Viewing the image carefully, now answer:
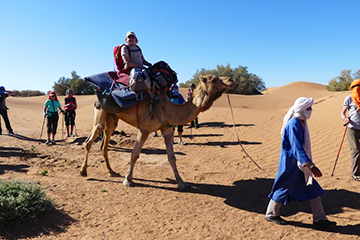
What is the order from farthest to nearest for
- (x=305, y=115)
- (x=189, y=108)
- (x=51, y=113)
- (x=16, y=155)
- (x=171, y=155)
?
(x=51, y=113), (x=16, y=155), (x=171, y=155), (x=189, y=108), (x=305, y=115)

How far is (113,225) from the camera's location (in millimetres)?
3992

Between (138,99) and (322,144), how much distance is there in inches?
276

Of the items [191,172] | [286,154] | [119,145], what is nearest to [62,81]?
[119,145]

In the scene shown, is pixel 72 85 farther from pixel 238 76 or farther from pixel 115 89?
pixel 115 89

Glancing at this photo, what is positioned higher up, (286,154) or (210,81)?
(210,81)

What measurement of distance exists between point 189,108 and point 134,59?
5.28 feet

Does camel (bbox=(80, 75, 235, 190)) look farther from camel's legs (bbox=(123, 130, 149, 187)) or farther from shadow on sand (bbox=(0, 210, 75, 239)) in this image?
shadow on sand (bbox=(0, 210, 75, 239))

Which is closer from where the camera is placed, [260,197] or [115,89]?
[260,197]

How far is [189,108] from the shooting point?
5.34 m

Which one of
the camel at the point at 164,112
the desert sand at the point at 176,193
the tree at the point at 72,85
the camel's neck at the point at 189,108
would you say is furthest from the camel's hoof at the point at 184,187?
the tree at the point at 72,85

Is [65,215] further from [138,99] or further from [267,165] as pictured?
[267,165]

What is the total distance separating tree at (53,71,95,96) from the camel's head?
40969mm

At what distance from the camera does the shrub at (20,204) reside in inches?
146

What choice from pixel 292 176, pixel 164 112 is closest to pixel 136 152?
pixel 164 112
